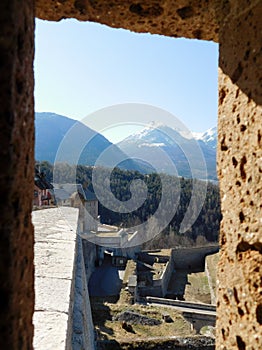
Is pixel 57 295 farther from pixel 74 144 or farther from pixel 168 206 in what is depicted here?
pixel 168 206

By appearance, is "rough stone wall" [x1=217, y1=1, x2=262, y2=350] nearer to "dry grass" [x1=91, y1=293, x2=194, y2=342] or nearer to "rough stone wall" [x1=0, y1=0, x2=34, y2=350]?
"rough stone wall" [x1=0, y1=0, x2=34, y2=350]

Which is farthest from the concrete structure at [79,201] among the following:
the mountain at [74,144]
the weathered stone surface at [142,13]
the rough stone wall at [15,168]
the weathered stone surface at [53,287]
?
the rough stone wall at [15,168]

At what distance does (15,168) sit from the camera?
0.69 m

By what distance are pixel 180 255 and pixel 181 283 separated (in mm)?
4070

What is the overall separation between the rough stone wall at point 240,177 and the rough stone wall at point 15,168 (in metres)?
0.62

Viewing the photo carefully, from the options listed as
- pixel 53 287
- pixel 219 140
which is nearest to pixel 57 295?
pixel 53 287

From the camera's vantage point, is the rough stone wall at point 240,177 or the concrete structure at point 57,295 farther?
the concrete structure at point 57,295

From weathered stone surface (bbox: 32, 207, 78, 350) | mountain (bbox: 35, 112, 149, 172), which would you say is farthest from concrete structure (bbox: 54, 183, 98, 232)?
weathered stone surface (bbox: 32, 207, 78, 350)

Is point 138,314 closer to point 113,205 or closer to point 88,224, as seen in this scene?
point 88,224

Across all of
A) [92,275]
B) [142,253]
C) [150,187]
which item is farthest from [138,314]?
[150,187]

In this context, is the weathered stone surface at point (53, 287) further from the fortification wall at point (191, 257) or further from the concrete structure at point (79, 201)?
the fortification wall at point (191, 257)

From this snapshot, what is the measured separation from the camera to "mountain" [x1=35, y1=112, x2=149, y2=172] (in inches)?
707

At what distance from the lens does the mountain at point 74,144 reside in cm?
1796

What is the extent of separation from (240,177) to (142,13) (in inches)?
27.3
